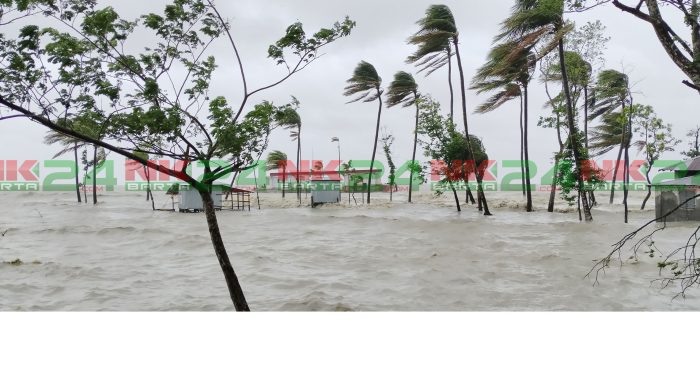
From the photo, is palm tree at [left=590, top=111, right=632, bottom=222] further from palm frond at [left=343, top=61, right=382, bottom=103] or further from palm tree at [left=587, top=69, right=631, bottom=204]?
palm frond at [left=343, top=61, right=382, bottom=103]

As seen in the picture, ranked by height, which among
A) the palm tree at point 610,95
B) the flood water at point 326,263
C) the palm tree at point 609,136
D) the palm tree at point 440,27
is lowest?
the flood water at point 326,263

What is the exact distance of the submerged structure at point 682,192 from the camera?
5505mm

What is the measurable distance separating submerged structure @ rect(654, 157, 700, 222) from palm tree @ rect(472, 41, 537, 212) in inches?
57.4

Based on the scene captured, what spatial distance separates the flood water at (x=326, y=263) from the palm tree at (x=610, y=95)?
4.36 feet

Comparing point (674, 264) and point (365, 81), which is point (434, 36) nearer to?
point (365, 81)

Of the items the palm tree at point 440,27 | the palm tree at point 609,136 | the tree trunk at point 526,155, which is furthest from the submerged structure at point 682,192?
the palm tree at point 440,27

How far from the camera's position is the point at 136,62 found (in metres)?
2.94

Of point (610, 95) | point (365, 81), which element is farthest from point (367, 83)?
point (610, 95)

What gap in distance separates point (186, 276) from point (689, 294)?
3526 mm

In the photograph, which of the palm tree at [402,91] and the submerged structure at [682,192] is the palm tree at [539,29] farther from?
the palm tree at [402,91]

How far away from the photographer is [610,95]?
680 centimetres
